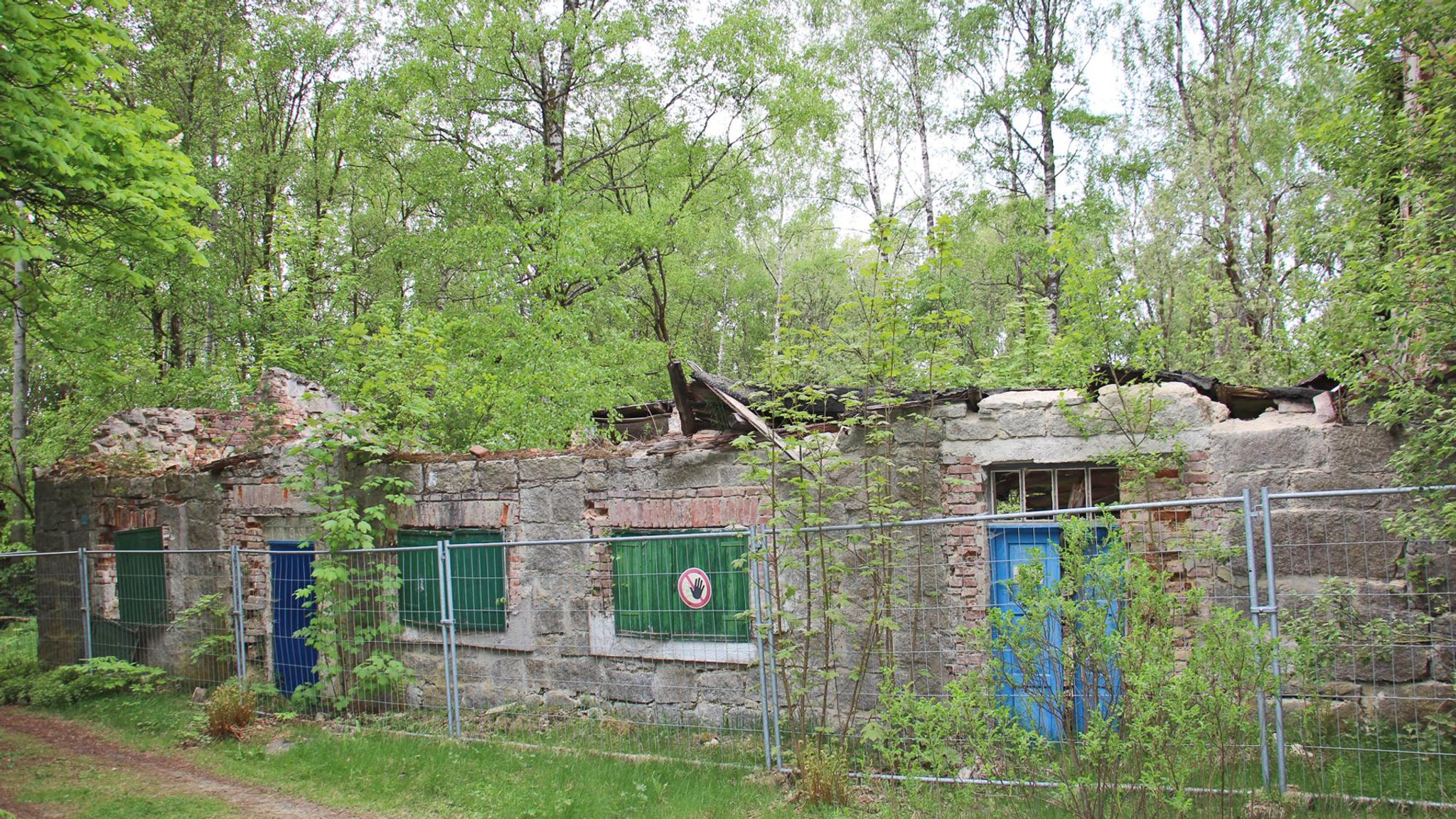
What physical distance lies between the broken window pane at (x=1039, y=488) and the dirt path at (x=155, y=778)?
5.06 meters

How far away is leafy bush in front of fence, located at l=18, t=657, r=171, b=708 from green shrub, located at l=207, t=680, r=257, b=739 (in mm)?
2101

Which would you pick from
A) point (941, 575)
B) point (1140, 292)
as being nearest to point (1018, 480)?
point (941, 575)

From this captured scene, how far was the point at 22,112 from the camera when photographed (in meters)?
5.53

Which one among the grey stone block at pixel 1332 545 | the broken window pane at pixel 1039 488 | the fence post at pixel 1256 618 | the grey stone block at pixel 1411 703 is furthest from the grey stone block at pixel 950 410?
the grey stone block at pixel 1411 703

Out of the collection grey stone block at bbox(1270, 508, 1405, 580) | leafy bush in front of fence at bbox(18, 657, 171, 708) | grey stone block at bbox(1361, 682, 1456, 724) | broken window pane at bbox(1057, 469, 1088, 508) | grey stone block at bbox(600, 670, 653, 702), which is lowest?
leafy bush in front of fence at bbox(18, 657, 171, 708)

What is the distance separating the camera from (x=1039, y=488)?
6305mm

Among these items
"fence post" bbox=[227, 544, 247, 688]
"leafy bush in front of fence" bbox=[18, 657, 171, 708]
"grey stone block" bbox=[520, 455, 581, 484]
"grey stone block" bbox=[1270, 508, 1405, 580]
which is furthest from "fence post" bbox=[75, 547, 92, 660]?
"grey stone block" bbox=[1270, 508, 1405, 580]

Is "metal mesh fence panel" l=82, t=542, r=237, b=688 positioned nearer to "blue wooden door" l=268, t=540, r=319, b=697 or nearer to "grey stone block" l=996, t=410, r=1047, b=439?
"blue wooden door" l=268, t=540, r=319, b=697

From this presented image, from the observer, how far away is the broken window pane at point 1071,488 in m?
6.20

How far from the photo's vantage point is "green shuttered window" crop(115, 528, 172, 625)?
33.4 feet

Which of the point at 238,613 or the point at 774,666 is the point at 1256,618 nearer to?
the point at 774,666

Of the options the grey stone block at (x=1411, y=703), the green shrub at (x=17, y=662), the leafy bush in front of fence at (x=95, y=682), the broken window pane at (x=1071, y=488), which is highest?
the broken window pane at (x=1071, y=488)

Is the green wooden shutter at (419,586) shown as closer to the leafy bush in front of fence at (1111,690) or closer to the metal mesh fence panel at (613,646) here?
the metal mesh fence panel at (613,646)

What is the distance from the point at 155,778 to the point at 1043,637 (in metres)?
6.61
